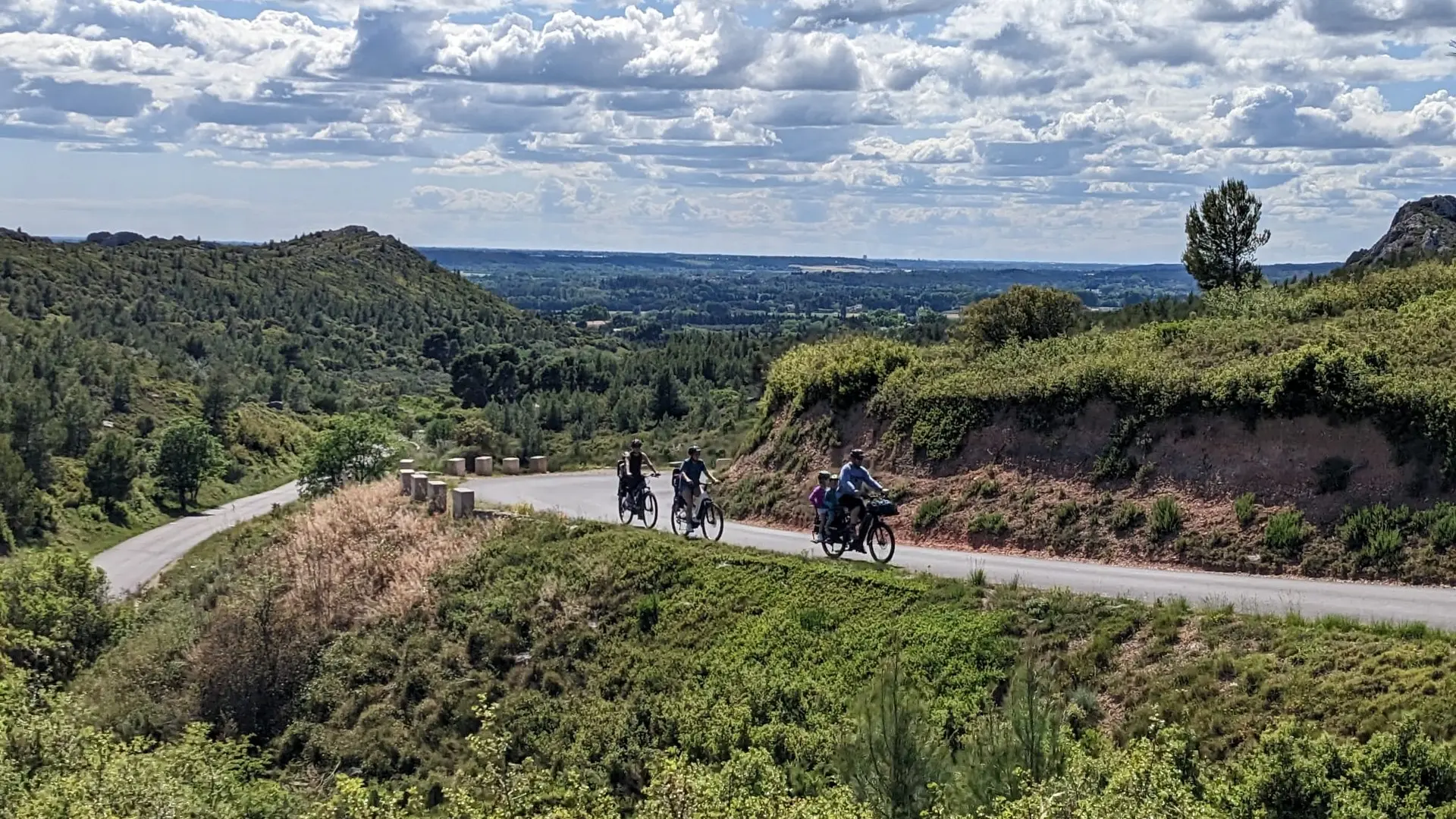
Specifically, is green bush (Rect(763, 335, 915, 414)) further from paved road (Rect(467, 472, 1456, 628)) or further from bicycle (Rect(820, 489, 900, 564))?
bicycle (Rect(820, 489, 900, 564))

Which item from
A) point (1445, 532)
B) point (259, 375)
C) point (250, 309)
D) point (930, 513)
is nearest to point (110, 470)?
point (259, 375)

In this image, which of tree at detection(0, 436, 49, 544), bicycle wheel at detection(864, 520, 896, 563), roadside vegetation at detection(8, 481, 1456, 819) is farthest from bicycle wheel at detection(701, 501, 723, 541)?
tree at detection(0, 436, 49, 544)

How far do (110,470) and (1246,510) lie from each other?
74.0 metres

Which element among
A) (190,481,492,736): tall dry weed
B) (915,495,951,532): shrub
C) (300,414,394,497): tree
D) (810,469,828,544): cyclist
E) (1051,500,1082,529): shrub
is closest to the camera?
(810,469,828,544): cyclist

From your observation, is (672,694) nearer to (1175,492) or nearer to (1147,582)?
(1147,582)

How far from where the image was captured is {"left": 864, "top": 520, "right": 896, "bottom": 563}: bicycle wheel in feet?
61.4

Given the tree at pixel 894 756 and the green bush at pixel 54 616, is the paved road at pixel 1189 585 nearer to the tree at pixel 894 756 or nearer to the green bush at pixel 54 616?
the tree at pixel 894 756

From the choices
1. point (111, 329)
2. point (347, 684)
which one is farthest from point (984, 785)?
point (111, 329)

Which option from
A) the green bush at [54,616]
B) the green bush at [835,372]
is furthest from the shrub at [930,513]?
the green bush at [54,616]

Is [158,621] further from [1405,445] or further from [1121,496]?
[1405,445]

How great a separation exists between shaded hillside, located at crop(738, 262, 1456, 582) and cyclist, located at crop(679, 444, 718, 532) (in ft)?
10.7

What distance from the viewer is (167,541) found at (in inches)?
2689

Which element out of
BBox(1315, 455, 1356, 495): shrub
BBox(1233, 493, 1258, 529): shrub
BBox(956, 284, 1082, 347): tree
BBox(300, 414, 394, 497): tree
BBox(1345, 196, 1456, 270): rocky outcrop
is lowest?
BBox(300, 414, 394, 497): tree

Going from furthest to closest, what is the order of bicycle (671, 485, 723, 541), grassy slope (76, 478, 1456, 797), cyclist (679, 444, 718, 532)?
bicycle (671, 485, 723, 541) < cyclist (679, 444, 718, 532) < grassy slope (76, 478, 1456, 797)
